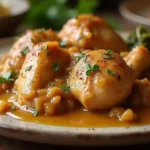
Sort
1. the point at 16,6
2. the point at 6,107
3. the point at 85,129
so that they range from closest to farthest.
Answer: the point at 85,129 < the point at 6,107 < the point at 16,6

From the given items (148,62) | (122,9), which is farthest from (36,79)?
(122,9)

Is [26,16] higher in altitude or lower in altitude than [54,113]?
lower

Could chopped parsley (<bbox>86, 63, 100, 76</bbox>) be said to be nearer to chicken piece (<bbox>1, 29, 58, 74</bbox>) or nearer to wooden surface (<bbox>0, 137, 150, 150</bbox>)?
wooden surface (<bbox>0, 137, 150, 150</bbox>)

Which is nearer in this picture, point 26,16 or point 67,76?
point 67,76

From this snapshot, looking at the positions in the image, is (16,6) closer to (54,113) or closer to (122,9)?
(122,9)

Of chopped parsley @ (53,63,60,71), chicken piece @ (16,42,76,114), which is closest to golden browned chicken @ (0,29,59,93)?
chicken piece @ (16,42,76,114)

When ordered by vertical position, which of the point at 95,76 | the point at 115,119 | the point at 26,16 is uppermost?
the point at 95,76
